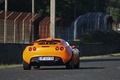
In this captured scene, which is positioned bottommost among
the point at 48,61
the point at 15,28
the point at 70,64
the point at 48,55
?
the point at 70,64

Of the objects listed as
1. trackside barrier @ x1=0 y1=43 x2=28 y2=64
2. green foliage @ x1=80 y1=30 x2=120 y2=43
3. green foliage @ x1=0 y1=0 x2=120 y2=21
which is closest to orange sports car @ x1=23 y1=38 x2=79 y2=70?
trackside barrier @ x1=0 y1=43 x2=28 y2=64

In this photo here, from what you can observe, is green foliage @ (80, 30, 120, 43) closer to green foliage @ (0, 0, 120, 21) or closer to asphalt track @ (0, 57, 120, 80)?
green foliage @ (0, 0, 120, 21)

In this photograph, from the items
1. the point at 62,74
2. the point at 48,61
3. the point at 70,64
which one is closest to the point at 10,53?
Answer: the point at 70,64

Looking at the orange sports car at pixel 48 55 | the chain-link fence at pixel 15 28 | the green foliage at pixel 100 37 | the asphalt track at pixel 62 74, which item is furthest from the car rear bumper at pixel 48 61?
the green foliage at pixel 100 37

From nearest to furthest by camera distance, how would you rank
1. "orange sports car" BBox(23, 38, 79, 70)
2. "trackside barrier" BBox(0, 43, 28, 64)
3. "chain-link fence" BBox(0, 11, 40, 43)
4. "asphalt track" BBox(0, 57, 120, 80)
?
"asphalt track" BBox(0, 57, 120, 80) < "orange sports car" BBox(23, 38, 79, 70) < "trackside barrier" BBox(0, 43, 28, 64) < "chain-link fence" BBox(0, 11, 40, 43)

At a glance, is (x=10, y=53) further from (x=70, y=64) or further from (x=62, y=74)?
(x=62, y=74)

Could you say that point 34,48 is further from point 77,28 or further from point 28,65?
point 77,28

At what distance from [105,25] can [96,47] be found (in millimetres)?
23098

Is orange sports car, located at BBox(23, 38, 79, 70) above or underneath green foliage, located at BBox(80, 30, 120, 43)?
above

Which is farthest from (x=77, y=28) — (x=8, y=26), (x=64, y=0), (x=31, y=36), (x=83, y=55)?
(x=64, y=0)

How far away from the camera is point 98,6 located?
106125mm

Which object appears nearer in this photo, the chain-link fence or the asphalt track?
the asphalt track

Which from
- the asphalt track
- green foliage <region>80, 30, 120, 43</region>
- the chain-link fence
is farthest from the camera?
green foliage <region>80, 30, 120, 43</region>

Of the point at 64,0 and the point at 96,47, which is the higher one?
the point at 64,0
